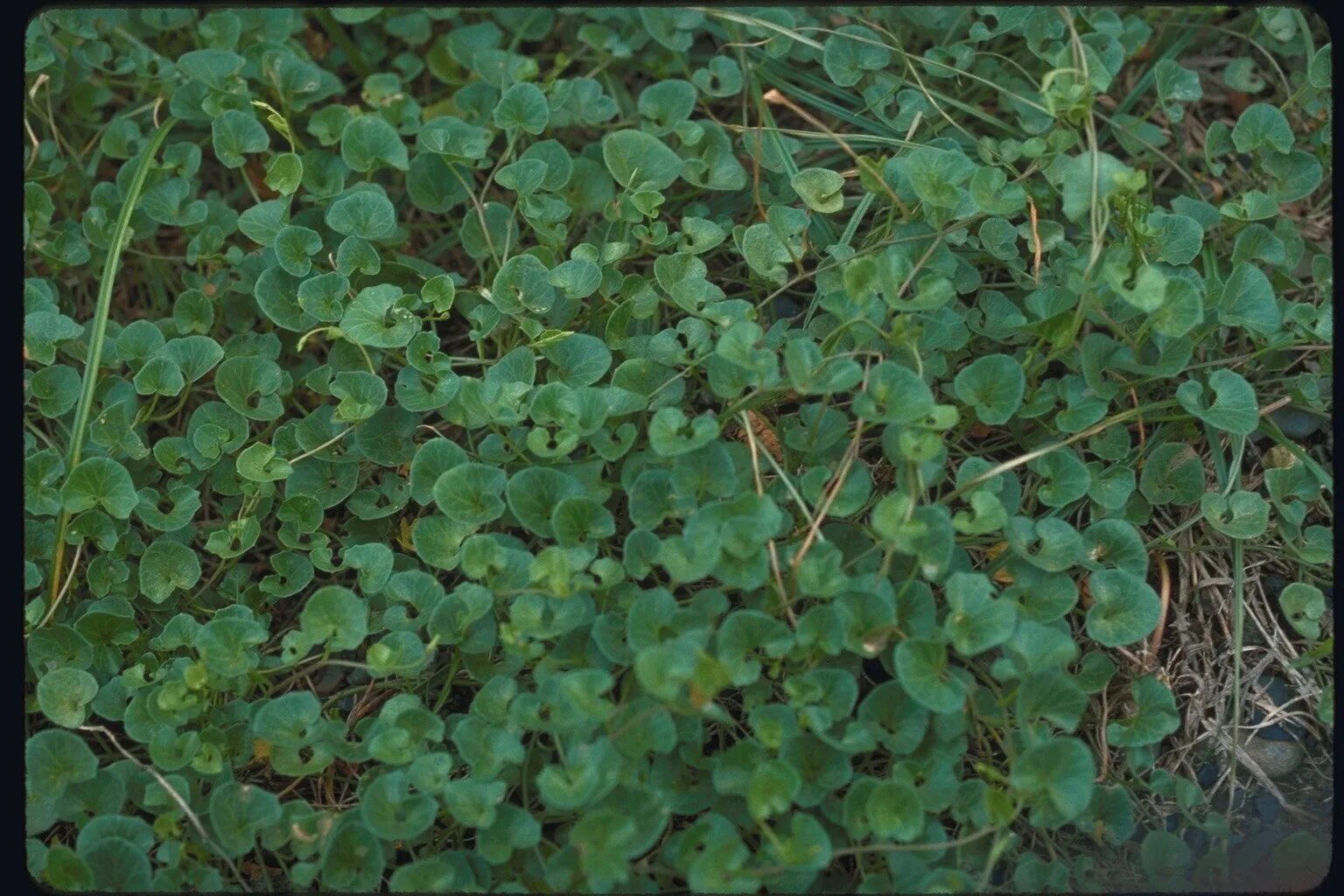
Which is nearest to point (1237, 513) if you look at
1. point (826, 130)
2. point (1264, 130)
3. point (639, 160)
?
point (1264, 130)

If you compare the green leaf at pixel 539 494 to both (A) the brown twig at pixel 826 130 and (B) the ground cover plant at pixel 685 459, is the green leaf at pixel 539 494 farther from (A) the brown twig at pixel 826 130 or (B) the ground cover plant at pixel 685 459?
(A) the brown twig at pixel 826 130

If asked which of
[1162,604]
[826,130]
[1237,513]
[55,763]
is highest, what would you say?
[826,130]

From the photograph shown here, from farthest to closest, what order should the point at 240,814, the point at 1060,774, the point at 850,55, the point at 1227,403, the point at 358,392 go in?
the point at 850,55, the point at 358,392, the point at 1227,403, the point at 240,814, the point at 1060,774

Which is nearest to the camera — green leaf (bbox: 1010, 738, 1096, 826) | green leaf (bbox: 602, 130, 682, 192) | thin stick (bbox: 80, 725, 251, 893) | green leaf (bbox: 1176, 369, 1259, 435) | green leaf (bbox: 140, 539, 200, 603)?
green leaf (bbox: 1010, 738, 1096, 826)

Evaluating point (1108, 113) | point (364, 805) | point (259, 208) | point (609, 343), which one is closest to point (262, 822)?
point (364, 805)

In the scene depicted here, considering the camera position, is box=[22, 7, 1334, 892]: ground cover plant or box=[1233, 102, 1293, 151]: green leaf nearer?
box=[22, 7, 1334, 892]: ground cover plant

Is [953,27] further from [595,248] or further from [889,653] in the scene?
[889,653]

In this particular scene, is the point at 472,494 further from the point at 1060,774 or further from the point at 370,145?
the point at 1060,774

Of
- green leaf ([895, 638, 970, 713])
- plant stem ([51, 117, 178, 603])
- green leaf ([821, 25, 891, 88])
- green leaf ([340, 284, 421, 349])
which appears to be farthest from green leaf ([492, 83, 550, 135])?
green leaf ([895, 638, 970, 713])

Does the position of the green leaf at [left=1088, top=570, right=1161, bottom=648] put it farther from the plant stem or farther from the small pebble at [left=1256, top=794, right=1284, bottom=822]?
the plant stem
